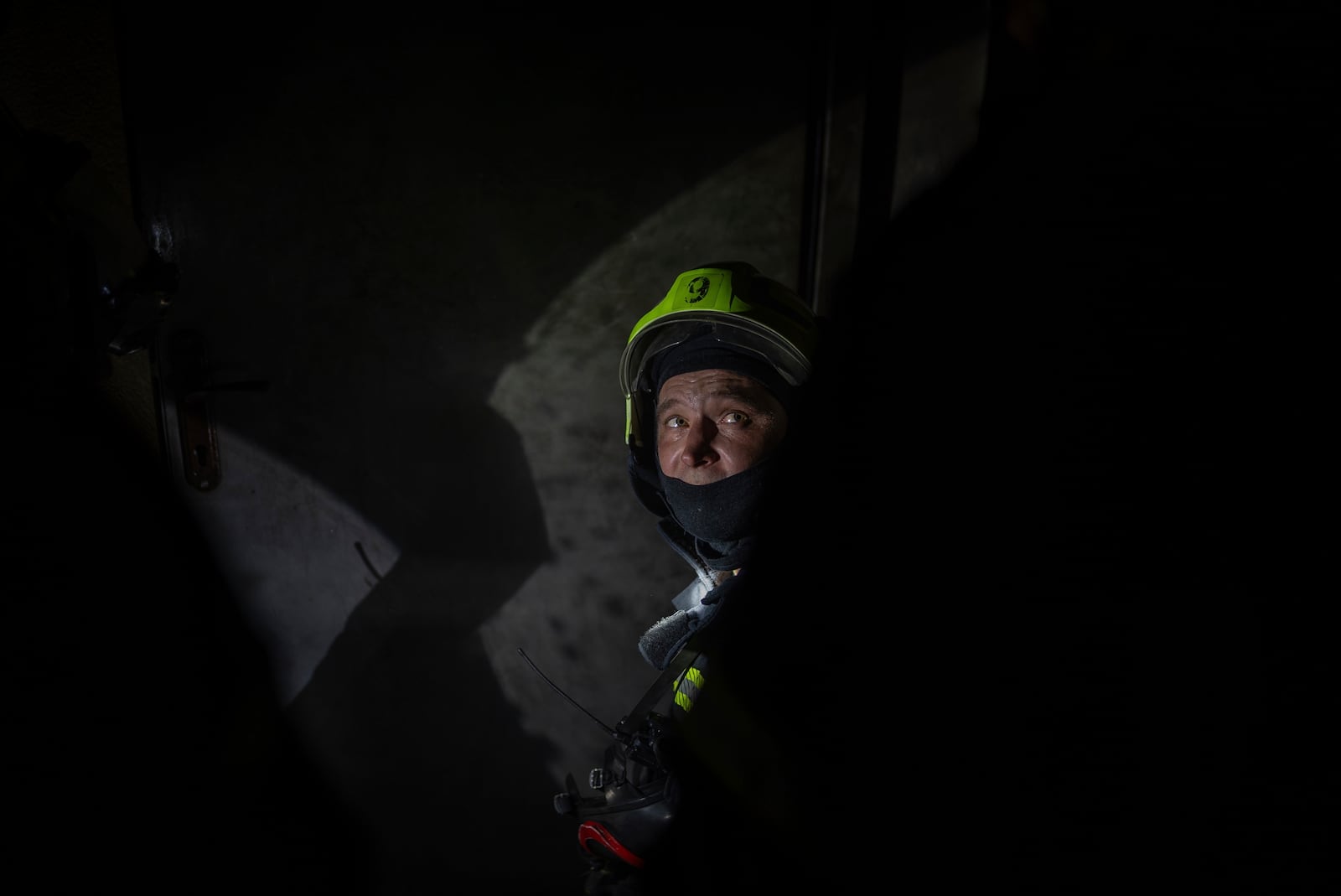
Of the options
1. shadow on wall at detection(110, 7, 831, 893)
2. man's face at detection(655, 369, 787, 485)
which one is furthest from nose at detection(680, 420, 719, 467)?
shadow on wall at detection(110, 7, 831, 893)

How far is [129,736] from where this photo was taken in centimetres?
194

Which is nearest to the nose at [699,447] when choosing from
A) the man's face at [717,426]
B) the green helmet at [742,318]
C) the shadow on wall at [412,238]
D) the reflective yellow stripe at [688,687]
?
the man's face at [717,426]

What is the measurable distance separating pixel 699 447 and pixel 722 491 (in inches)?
4.9

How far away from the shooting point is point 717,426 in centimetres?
146

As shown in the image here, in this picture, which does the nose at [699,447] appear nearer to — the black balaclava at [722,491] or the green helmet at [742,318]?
the black balaclava at [722,491]

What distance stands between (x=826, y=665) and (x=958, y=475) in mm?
241

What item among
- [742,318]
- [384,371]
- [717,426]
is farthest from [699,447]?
[384,371]

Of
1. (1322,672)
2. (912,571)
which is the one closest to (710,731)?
(912,571)

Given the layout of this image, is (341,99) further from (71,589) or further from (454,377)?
(71,589)

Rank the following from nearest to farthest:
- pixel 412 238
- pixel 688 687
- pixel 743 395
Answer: pixel 688 687 → pixel 743 395 → pixel 412 238

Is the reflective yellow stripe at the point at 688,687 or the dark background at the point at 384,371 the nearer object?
the reflective yellow stripe at the point at 688,687

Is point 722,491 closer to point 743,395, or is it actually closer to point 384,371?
point 743,395

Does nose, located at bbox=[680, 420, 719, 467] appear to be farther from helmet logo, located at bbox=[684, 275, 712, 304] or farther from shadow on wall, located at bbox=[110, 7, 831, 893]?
shadow on wall, located at bbox=[110, 7, 831, 893]

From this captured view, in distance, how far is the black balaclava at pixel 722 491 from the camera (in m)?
1.39
